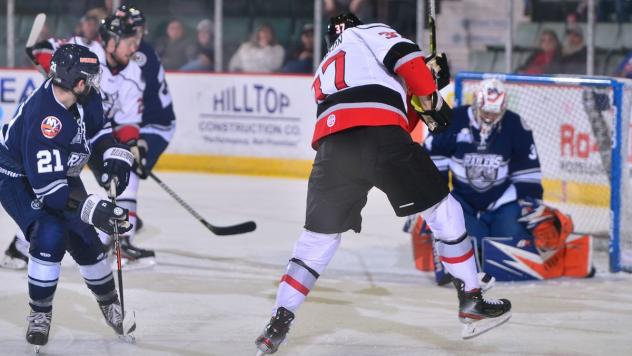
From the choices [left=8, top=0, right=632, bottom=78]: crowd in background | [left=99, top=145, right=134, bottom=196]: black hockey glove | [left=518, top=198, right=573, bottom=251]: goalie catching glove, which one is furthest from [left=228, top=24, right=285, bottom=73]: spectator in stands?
[left=99, top=145, right=134, bottom=196]: black hockey glove

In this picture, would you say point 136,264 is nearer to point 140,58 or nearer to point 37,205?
point 140,58

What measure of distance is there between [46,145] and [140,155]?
180 cm

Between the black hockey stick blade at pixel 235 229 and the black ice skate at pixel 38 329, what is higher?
the black ice skate at pixel 38 329

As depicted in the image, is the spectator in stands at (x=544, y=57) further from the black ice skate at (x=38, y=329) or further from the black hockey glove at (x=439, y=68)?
the black ice skate at (x=38, y=329)

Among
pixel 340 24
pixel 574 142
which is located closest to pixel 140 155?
pixel 340 24

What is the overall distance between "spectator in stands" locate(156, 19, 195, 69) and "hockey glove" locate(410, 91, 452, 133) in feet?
16.4

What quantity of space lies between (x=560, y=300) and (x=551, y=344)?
709mm

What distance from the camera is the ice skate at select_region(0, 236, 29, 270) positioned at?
16.6ft

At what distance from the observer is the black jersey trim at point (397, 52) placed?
3.48 meters

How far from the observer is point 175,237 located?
19.3ft

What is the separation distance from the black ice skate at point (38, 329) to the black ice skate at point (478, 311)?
1.26m

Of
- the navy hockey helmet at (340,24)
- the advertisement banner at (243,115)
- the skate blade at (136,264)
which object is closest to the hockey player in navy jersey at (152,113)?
the skate blade at (136,264)

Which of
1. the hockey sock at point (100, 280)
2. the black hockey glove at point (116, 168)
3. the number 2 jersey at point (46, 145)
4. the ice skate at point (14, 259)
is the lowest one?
the ice skate at point (14, 259)

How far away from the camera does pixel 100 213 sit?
Answer: 3.58m
